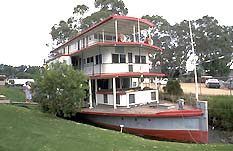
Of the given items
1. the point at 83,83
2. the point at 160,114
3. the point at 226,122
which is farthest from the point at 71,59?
the point at 226,122

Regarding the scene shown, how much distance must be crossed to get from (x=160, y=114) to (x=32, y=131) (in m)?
8.05

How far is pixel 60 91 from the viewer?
18562 millimetres

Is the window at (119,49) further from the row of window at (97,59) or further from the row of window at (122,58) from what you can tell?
the row of window at (97,59)

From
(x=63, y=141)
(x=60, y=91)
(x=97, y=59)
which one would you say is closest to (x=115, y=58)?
(x=97, y=59)

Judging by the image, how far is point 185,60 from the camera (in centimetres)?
6300

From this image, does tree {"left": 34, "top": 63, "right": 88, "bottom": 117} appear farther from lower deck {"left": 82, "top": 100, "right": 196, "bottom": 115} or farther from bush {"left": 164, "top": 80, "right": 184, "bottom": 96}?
bush {"left": 164, "top": 80, "right": 184, "bottom": 96}

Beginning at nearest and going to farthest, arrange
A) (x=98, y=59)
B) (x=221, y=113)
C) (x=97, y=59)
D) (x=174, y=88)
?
(x=221, y=113) → (x=98, y=59) → (x=97, y=59) → (x=174, y=88)

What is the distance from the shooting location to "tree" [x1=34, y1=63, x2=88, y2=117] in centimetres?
1848

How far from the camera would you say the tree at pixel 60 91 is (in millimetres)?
18484

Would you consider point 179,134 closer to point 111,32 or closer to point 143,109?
point 143,109

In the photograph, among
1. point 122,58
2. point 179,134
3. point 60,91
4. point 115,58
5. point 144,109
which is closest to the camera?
point 179,134

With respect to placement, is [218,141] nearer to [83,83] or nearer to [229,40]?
[83,83]

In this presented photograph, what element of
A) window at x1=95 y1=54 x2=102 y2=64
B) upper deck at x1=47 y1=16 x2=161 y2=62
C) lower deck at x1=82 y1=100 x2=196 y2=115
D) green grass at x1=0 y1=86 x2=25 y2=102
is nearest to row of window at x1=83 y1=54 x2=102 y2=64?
window at x1=95 y1=54 x2=102 y2=64

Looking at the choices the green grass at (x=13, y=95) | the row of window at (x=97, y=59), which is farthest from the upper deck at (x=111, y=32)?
the green grass at (x=13, y=95)
